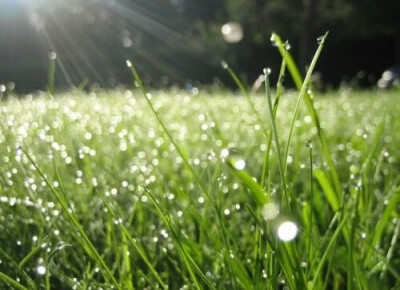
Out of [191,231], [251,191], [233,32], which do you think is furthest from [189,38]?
[251,191]

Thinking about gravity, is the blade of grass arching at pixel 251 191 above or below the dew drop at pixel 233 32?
below

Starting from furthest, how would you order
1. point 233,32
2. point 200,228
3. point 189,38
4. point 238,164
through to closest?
point 189,38 → point 233,32 → point 200,228 → point 238,164

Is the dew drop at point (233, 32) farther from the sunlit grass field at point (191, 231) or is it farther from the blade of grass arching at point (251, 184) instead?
the blade of grass arching at point (251, 184)

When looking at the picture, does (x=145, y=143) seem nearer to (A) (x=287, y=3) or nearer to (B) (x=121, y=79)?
(B) (x=121, y=79)

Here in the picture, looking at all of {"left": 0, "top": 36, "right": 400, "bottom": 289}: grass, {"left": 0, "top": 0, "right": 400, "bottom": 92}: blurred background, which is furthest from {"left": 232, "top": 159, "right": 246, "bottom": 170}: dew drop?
{"left": 0, "top": 0, "right": 400, "bottom": 92}: blurred background

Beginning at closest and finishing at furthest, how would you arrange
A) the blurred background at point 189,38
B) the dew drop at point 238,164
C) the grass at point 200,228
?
the dew drop at point 238,164 < the grass at point 200,228 < the blurred background at point 189,38

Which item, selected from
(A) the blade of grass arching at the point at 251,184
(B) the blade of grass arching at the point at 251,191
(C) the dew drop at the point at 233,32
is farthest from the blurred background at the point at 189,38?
(A) the blade of grass arching at the point at 251,184

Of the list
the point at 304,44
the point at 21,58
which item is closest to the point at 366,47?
the point at 304,44

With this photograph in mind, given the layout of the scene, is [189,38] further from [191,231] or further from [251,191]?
[251,191]
